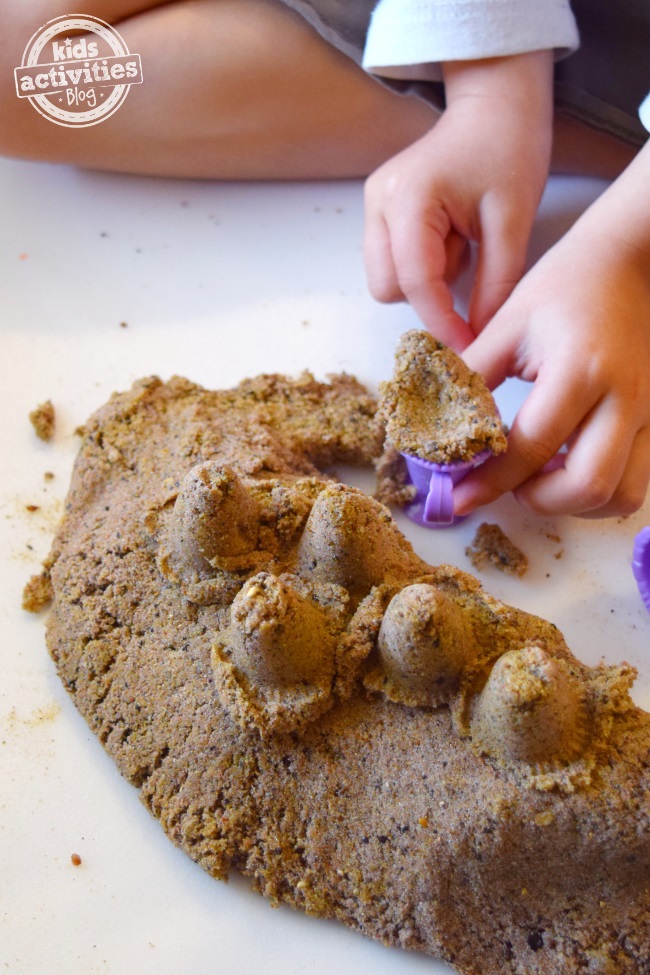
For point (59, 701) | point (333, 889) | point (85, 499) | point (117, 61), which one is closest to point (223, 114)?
point (117, 61)

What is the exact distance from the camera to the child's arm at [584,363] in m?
0.90

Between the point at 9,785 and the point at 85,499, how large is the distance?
30cm

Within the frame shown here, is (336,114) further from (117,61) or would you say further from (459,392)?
(459,392)

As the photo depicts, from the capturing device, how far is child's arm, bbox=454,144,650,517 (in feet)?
2.96

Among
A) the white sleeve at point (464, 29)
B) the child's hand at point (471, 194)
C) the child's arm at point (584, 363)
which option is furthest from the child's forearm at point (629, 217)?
the white sleeve at point (464, 29)

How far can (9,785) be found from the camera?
0.86 meters

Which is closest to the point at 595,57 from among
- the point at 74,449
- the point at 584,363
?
the point at 584,363
